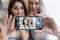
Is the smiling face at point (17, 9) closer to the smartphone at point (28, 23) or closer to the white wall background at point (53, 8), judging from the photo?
the smartphone at point (28, 23)

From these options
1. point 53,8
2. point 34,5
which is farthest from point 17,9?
point 53,8

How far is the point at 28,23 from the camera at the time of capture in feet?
2.72

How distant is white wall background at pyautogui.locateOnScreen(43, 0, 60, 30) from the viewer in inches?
33.0

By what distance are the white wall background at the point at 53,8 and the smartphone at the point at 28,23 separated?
0.08m

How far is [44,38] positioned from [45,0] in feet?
0.76

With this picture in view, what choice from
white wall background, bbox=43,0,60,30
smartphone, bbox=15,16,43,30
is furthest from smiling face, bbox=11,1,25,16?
white wall background, bbox=43,0,60,30

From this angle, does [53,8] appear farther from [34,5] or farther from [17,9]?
[17,9]

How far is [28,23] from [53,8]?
178 mm

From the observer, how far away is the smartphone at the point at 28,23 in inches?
32.4

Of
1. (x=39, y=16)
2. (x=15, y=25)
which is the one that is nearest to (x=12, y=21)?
(x=15, y=25)

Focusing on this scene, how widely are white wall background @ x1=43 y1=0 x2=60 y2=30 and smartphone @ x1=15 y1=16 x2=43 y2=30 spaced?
3.2 inches

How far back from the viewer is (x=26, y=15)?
32.7 inches

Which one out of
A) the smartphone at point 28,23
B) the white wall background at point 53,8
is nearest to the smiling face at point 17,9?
the smartphone at point 28,23

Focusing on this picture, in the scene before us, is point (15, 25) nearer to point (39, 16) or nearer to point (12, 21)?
point (12, 21)
